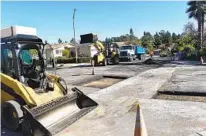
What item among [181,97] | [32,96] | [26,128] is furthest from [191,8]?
[26,128]

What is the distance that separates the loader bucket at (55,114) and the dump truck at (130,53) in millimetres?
24873

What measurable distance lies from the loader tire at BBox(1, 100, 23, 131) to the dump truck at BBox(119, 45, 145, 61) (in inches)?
1038

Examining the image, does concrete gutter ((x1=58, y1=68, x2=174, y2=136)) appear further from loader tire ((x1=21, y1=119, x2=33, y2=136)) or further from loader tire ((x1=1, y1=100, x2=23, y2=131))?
loader tire ((x1=1, y1=100, x2=23, y2=131))

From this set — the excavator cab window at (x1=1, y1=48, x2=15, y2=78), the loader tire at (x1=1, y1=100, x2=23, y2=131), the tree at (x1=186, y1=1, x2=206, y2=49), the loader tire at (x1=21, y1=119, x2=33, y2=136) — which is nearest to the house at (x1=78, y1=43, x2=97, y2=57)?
the tree at (x1=186, y1=1, x2=206, y2=49)

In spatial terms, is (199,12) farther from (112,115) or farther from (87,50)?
(112,115)

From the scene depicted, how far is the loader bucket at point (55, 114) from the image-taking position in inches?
208

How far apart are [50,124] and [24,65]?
5.90 ft

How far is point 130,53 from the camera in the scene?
32.8 meters

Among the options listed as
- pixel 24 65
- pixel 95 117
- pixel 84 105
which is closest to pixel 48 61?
pixel 24 65

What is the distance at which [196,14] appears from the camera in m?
38.2

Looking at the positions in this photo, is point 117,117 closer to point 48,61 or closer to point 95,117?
point 95,117

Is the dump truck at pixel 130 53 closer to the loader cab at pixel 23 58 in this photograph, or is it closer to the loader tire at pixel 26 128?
the loader cab at pixel 23 58

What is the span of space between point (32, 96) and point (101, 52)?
20.0m

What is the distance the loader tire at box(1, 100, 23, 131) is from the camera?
570cm
